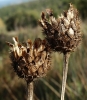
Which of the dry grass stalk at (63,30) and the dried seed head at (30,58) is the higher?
the dry grass stalk at (63,30)

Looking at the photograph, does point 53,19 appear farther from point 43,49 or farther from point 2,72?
point 2,72

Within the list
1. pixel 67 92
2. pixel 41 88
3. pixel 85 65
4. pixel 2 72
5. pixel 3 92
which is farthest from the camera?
pixel 2 72

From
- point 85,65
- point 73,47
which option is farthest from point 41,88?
point 73,47

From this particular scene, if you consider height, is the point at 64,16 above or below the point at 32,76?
above

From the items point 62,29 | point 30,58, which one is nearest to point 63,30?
point 62,29

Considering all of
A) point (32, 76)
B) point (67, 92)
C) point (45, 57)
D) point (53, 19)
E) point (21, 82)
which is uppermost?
point (21, 82)

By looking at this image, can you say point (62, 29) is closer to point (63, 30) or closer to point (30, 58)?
point (63, 30)
